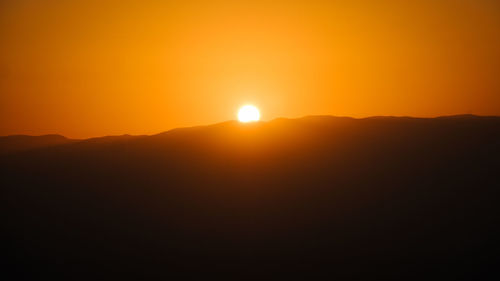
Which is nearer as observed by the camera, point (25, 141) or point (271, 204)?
point (271, 204)

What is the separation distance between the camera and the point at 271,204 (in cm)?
2698

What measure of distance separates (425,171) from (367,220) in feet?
20.3

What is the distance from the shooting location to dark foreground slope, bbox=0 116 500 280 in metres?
22.9

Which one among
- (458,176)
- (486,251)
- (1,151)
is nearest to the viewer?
(486,251)

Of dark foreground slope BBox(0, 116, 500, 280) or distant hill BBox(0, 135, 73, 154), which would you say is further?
distant hill BBox(0, 135, 73, 154)

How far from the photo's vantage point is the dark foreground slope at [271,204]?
22.9 metres

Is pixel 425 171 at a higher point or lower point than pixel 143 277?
higher

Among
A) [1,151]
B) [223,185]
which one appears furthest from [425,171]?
[1,151]

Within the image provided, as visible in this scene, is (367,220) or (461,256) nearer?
(461,256)

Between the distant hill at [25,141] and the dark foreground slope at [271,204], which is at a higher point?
the distant hill at [25,141]

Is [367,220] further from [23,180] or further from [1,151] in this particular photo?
[1,151]

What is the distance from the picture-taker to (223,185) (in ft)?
95.8

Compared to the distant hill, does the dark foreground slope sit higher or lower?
lower

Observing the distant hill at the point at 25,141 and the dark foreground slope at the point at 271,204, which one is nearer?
the dark foreground slope at the point at 271,204
